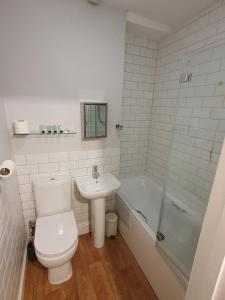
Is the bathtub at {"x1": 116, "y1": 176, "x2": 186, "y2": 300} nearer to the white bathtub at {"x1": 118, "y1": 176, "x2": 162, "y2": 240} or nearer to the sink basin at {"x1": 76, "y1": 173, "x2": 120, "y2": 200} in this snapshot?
the white bathtub at {"x1": 118, "y1": 176, "x2": 162, "y2": 240}

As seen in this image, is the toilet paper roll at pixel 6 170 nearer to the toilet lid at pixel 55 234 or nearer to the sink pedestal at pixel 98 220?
the toilet lid at pixel 55 234

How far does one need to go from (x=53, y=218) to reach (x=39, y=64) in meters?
1.46

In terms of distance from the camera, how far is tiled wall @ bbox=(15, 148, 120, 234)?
63.2 inches

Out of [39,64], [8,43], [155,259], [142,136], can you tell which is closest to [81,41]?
[39,64]

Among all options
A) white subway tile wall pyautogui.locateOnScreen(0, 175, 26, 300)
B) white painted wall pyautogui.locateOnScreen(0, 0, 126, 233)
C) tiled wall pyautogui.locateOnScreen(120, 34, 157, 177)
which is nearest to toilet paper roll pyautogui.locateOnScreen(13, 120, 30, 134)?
white painted wall pyautogui.locateOnScreen(0, 0, 126, 233)

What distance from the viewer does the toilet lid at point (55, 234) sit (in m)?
1.29

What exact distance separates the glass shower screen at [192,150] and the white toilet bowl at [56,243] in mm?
765

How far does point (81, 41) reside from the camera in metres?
1.51

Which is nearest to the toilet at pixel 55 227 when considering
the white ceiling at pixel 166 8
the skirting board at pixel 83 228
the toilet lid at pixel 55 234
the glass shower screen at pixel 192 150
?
the toilet lid at pixel 55 234

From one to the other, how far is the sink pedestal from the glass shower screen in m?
0.63

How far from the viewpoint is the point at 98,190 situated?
5.47ft

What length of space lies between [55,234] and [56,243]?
0.34 ft

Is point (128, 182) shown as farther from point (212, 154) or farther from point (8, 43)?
point (8, 43)

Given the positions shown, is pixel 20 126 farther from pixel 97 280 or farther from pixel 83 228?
pixel 97 280
